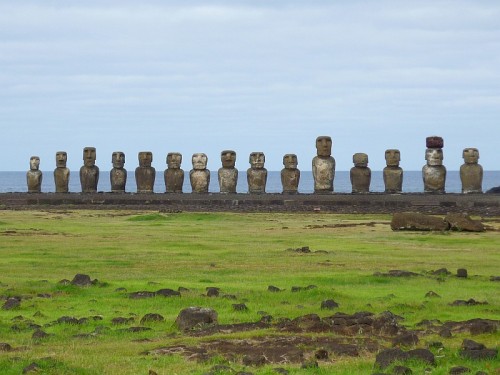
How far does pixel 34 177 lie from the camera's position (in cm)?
4584

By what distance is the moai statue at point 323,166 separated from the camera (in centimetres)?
4169

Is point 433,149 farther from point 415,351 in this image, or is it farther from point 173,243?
point 415,351

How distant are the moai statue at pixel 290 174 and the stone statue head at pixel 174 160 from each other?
4.66 m

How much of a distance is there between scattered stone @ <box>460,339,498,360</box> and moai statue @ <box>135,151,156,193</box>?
34.1m

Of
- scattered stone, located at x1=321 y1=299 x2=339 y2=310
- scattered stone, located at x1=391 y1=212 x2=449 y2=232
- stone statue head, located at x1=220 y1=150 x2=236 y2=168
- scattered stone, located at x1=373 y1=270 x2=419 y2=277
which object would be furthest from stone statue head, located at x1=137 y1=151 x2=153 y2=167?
scattered stone, located at x1=321 y1=299 x2=339 y2=310

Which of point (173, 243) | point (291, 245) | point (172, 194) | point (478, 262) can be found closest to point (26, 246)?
point (173, 243)

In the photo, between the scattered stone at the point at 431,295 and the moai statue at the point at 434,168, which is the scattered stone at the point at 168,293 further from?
the moai statue at the point at 434,168

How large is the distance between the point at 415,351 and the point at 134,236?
1687 cm

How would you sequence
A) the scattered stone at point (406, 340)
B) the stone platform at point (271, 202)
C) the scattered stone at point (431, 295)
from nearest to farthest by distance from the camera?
the scattered stone at point (406, 340)
the scattered stone at point (431, 295)
the stone platform at point (271, 202)

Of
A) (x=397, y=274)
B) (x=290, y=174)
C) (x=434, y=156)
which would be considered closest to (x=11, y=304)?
(x=397, y=274)

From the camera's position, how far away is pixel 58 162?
45906 millimetres

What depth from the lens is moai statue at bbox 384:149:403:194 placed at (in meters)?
41.1

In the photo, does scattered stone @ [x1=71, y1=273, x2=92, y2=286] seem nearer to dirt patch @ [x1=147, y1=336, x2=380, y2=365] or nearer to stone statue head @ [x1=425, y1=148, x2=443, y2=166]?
dirt patch @ [x1=147, y1=336, x2=380, y2=365]

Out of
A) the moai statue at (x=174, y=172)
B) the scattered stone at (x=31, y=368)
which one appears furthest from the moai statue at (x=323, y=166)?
the scattered stone at (x=31, y=368)
